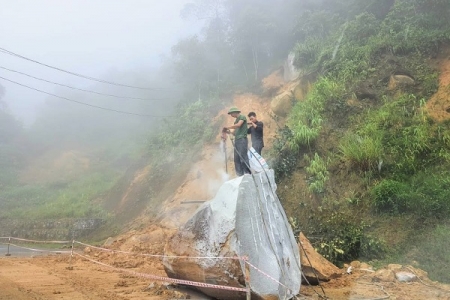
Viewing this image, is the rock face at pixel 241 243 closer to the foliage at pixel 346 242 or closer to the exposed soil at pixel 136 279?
the exposed soil at pixel 136 279

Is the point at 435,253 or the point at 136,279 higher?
the point at 435,253

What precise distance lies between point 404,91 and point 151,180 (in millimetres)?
12334

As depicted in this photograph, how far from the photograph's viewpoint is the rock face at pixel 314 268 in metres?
6.77

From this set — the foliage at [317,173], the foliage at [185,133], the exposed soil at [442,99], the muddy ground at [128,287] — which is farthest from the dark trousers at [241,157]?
the foliage at [185,133]

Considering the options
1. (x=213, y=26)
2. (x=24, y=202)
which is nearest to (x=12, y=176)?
(x=24, y=202)

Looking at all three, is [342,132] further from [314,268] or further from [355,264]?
[314,268]

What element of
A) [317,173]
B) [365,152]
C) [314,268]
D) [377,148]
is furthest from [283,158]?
[314,268]

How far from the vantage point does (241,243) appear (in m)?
5.16

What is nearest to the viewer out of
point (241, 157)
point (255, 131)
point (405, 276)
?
point (241, 157)

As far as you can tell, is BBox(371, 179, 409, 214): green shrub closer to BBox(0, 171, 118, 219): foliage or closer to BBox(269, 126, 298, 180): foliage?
BBox(269, 126, 298, 180): foliage

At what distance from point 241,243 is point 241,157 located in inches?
70.9

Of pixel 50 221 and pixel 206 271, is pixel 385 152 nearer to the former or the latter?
pixel 206 271

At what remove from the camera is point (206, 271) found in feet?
18.2

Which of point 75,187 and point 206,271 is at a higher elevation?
point 75,187
